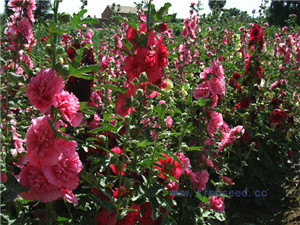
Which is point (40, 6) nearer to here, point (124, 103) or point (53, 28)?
point (124, 103)

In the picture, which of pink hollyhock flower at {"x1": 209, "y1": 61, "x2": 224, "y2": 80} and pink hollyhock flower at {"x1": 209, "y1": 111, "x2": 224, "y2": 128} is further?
pink hollyhock flower at {"x1": 209, "y1": 111, "x2": 224, "y2": 128}

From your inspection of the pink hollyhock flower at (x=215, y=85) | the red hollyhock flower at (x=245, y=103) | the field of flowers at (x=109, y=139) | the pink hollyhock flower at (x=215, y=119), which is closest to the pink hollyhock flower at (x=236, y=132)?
the field of flowers at (x=109, y=139)

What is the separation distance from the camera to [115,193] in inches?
56.4

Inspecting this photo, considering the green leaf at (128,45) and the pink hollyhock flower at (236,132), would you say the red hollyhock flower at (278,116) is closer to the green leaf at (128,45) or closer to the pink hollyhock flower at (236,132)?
the pink hollyhock flower at (236,132)

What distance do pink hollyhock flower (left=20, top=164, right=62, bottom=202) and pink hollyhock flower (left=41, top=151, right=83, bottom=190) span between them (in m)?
0.03

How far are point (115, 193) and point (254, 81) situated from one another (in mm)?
2438

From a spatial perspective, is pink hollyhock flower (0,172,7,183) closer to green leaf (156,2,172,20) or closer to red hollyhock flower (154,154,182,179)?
red hollyhock flower (154,154,182,179)

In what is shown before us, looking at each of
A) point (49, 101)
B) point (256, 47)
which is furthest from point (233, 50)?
point (49, 101)

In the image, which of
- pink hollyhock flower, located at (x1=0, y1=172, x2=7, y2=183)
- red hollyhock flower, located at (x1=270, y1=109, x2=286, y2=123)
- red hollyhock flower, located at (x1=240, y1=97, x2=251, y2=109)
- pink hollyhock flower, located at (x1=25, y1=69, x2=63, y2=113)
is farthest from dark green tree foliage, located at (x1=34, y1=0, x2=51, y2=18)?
red hollyhock flower, located at (x1=270, y1=109, x2=286, y2=123)

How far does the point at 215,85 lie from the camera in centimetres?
210

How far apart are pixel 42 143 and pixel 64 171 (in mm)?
126

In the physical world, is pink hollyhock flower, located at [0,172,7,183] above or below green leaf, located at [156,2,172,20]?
below

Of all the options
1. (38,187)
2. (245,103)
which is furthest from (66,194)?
(245,103)

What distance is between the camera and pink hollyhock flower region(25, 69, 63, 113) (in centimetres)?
100
